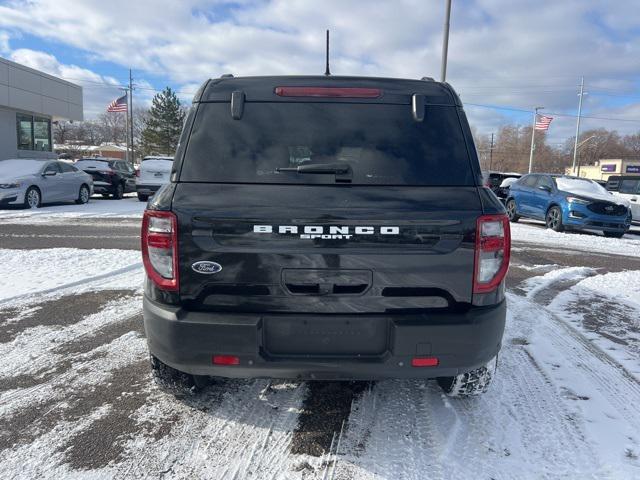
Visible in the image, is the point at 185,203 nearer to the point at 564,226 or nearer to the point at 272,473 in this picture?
the point at 272,473

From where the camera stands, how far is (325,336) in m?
2.39

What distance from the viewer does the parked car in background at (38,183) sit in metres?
13.4

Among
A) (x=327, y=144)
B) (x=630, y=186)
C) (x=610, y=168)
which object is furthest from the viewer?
(x=610, y=168)

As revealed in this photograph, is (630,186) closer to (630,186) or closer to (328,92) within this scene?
(630,186)

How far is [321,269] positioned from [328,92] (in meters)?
1.05

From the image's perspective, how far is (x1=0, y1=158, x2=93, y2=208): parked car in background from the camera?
13445mm

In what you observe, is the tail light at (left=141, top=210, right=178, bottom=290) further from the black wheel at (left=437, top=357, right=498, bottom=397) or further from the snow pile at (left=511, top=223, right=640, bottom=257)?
the snow pile at (left=511, top=223, right=640, bottom=257)

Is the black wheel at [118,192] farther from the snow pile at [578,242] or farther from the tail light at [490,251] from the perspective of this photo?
the tail light at [490,251]

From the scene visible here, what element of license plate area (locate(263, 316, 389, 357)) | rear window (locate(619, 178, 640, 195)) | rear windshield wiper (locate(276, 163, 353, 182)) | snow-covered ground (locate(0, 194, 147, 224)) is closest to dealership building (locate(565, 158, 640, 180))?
rear window (locate(619, 178, 640, 195))

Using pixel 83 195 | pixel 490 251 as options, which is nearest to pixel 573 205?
pixel 490 251

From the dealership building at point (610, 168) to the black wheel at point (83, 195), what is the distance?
81448 mm

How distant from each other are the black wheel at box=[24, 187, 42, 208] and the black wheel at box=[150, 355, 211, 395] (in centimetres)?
1346

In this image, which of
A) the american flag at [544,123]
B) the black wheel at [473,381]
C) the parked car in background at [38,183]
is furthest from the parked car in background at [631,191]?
the american flag at [544,123]

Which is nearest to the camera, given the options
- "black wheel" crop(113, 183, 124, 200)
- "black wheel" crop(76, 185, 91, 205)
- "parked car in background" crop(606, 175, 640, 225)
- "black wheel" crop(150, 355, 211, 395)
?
"black wheel" crop(150, 355, 211, 395)
